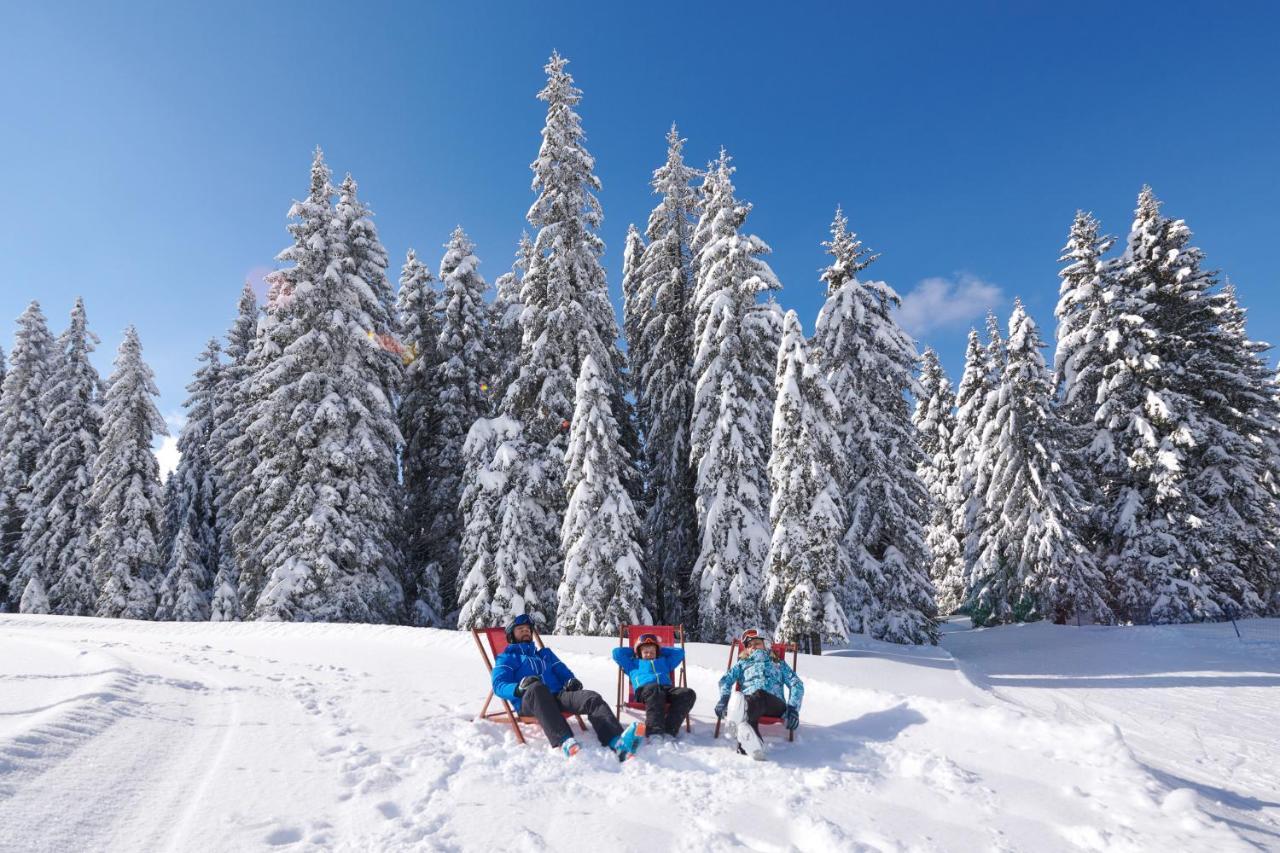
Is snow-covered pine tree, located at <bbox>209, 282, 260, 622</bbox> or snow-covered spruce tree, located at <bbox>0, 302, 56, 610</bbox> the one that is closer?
snow-covered pine tree, located at <bbox>209, 282, 260, 622</bbox>

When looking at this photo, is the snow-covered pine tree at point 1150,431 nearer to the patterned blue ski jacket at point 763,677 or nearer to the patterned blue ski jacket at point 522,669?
the patterned blue ski jacket at point 763,677

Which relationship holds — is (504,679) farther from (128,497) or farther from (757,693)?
(128,497)

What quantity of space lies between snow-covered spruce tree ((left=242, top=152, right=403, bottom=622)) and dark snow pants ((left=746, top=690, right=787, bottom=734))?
14084mm

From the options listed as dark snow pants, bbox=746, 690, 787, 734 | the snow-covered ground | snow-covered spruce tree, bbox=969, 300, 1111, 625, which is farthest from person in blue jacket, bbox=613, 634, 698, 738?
snow-covered spruce tree, bbox=969, 300, 1111, 625

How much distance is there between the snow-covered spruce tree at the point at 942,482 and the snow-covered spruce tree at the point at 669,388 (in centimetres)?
1430

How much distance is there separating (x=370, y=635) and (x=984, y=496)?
23613mm

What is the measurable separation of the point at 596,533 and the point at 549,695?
1036 centimetres

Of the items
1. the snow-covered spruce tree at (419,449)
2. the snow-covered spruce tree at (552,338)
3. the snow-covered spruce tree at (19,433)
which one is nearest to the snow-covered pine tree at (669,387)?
the snow-covered spruce tree at (552,338)

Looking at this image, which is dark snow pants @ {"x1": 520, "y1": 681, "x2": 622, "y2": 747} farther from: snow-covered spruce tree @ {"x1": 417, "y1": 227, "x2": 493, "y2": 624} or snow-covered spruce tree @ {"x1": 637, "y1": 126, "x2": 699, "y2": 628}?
snow-covered spruce tree @ {"x1": 417, "y1": 227, "x2": 493, "y2": 624}

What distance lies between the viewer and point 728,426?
53.7 ft

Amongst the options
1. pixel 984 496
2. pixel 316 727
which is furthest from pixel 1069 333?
pixel 316 727

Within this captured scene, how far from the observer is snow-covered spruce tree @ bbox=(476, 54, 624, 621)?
57.8 feet

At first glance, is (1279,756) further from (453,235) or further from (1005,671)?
(453,235)

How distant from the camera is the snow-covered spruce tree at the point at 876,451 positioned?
1702 centimetres
